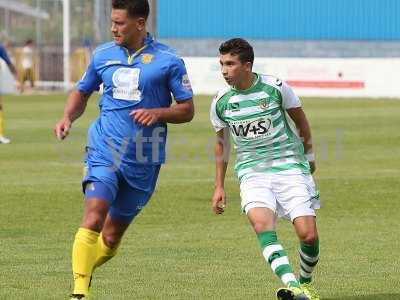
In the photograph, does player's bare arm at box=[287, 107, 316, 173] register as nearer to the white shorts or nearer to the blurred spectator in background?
the white shorts

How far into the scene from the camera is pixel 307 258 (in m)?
9.15

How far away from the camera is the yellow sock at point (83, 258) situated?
27.9 ft

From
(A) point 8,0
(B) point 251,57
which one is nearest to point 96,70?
(B) point 251,57

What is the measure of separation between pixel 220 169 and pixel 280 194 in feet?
1.57

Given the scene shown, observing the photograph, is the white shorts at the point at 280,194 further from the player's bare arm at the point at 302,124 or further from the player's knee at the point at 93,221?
the player's knee at the point at 93,221

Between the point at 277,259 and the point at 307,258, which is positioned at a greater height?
the point at 277,259

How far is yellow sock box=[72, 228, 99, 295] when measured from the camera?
851 centimetres

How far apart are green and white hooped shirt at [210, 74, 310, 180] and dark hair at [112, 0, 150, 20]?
875 mm

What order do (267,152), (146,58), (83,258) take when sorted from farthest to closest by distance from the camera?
(267,152) < (146,58) < (83,258)

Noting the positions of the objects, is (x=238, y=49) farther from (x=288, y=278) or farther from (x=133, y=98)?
(x=288, y=278)

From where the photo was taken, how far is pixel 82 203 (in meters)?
15.7

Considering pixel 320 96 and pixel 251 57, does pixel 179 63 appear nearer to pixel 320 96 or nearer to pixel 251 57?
pixel 251 57

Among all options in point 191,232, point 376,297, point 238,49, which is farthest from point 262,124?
point 191,232

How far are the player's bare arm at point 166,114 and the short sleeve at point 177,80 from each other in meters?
0.06
